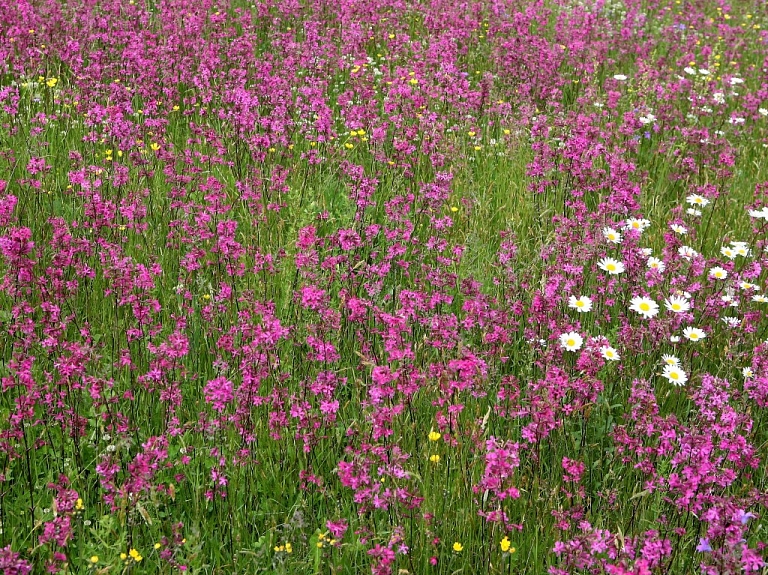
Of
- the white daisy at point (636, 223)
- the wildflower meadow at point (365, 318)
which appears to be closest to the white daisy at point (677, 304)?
the wildflower meadow at point (365, 318)

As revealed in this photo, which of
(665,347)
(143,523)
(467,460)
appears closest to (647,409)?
(467,460)

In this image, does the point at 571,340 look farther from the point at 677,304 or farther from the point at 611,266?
the point at 611,266

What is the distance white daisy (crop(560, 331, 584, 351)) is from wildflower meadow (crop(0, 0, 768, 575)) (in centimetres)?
1

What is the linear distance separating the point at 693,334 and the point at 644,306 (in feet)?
0.86

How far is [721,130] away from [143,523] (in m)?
5.86

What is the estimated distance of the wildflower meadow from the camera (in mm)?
2594

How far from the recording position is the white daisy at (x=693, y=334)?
3.71m

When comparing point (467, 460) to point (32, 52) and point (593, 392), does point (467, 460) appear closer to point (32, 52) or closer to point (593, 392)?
point (593, 392)

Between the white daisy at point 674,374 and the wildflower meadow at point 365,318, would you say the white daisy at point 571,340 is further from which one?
the white daisy at point 674,374

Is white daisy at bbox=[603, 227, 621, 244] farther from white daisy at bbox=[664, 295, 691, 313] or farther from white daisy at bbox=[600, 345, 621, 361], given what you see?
white daisy at bbox=[600, 345, 621, 361]

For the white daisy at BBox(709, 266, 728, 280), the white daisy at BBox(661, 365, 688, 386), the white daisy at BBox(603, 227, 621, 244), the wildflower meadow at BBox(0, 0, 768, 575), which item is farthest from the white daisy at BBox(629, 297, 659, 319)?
the white daisy at BBox(603, 227, 621, 244)

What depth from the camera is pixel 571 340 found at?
347 cm

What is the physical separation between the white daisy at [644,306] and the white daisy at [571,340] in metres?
0.51

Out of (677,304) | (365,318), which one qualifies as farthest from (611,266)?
(365,318)
